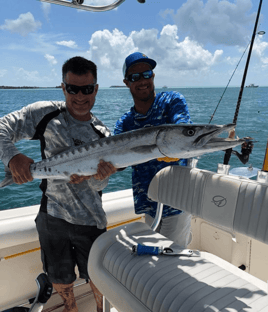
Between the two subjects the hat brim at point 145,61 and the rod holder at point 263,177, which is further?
the hat brim at point 145,61

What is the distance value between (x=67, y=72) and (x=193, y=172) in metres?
1.10

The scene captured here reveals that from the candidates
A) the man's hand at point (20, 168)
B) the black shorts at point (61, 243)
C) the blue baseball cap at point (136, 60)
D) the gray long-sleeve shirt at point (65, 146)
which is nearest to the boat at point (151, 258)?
the black shorts at point (61, 243)

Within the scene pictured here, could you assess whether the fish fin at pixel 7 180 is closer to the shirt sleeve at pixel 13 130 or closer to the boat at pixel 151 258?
the shirt sleeve at pixel 13 130

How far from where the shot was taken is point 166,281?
57.4 inches

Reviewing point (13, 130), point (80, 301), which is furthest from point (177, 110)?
point (80, 301)

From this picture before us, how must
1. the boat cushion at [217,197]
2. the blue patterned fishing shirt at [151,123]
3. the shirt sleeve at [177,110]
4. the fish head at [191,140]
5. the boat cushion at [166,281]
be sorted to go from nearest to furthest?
the fish head at [191,140] < the boat cushion at [166,281] < the boat cushion at [217,197] < the shirt sleeve at [177,110] < the blue patterned fishing shirt at [151,123]

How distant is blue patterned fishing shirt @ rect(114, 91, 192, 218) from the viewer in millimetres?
1914

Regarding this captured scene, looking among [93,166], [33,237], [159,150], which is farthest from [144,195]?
[33,237]

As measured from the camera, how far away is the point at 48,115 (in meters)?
1.75

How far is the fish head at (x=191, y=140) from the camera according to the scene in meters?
1.20

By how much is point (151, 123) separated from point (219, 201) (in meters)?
0.74

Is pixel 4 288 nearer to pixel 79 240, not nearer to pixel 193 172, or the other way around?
pixel 79 240

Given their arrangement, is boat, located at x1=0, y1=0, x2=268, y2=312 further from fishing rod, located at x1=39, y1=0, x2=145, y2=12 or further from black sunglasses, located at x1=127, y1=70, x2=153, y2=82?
black sunglasses, located at x1=127, y1=70, x2=153, y2=82

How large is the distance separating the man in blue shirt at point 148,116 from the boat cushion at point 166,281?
254mm
